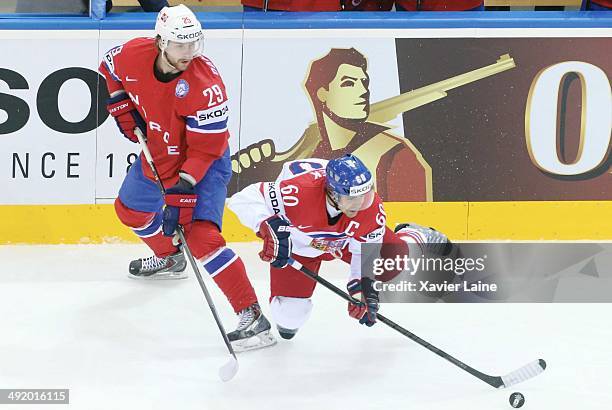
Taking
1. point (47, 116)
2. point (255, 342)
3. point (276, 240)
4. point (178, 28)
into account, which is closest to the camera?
point (276, 240)

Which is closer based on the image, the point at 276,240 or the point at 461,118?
the point at 276,240

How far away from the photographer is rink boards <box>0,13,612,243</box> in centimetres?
527

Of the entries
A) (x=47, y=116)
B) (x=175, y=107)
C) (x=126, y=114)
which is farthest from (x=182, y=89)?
(x=47, y=116)

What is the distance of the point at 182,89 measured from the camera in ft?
13.9

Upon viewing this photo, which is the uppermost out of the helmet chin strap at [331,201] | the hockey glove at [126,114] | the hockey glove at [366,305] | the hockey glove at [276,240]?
the hockey glove at [126,114]

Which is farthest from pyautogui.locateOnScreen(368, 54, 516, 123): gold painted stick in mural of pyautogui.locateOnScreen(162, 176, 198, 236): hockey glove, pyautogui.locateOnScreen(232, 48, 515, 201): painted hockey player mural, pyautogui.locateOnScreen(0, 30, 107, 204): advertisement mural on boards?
pyautogui.locateOnScreen(162, 176, 198, 236): hockey glove

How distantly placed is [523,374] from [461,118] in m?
1.88

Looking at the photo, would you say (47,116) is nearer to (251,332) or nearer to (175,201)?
(175,201)

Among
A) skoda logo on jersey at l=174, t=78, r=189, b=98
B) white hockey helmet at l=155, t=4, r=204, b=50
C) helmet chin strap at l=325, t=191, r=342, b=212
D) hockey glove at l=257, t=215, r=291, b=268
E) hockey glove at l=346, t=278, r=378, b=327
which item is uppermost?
white hockey helmet at l=155, t=4, r=204, b=50

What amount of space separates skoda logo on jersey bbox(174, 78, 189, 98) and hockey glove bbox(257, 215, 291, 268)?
24.3 inches

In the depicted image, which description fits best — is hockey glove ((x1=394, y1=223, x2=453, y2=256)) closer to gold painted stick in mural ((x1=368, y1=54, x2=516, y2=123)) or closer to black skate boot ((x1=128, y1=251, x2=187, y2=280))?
gold painted stick in mural ((x1=368, y1=54, x2=516, y2=123))

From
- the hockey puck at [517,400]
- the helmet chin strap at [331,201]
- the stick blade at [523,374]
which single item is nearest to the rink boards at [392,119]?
the helmet chin strap at [331,201]

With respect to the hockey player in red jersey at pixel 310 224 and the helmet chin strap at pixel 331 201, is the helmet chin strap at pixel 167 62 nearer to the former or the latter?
the hockey player in red jersey at pixel 310 224

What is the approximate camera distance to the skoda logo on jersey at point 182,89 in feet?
13.9
